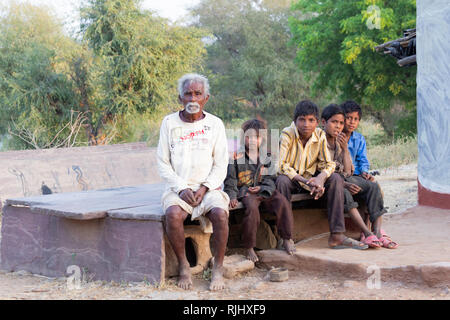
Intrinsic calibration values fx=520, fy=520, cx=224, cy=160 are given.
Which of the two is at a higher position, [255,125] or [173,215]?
[255,125]

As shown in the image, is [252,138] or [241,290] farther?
[252,138]

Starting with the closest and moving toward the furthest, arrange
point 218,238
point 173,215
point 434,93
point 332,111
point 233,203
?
point 173,215 < point 218,238 < point 233,203 < point 332,111 < point 434,93

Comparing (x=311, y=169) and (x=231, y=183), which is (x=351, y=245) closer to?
(x=311, y=169)

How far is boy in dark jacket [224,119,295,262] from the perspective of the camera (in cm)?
446

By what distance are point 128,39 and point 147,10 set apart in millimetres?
1638

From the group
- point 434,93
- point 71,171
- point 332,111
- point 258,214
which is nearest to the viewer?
point 258,214

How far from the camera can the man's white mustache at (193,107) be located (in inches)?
164

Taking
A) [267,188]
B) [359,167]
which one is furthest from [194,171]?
[359,167]

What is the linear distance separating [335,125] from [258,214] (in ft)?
3.96

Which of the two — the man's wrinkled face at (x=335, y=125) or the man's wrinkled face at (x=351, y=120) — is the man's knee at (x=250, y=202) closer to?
the man's wrinkled face at (x=335, y=125)

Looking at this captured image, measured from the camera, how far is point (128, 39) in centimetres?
1731

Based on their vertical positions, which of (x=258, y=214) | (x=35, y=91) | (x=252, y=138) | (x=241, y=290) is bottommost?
(x=241, y=290)

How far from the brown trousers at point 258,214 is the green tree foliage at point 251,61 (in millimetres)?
23023

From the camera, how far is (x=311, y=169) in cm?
485
